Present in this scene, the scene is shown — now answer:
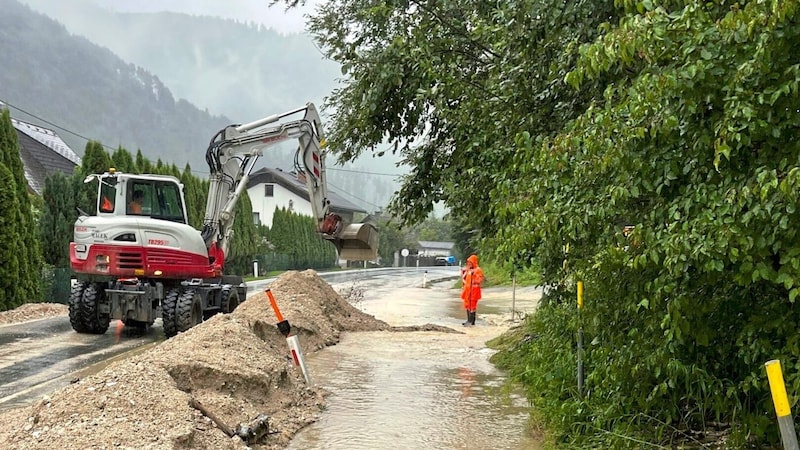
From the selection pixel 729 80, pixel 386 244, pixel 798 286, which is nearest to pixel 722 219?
pixel 798 286

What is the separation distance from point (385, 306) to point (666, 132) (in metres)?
22.1

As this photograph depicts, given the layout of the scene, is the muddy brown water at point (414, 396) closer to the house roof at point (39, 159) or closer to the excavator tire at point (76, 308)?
the excavator tire at point (76, 308)

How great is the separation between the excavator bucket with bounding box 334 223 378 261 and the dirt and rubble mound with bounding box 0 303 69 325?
7324 mm

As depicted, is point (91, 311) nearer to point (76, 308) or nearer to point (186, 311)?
point (76, 308)

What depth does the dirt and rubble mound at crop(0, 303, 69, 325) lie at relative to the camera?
16328mm

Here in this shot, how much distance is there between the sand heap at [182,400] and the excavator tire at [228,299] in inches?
191

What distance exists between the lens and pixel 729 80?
4.03 meters

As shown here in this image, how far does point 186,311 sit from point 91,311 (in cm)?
187

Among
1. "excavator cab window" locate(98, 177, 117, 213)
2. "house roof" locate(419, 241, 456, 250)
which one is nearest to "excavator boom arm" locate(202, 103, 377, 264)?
"excavator cab window" locate(98, 177, 117, 213)

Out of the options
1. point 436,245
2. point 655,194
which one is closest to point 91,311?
point 655,194

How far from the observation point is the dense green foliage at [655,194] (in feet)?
12.8

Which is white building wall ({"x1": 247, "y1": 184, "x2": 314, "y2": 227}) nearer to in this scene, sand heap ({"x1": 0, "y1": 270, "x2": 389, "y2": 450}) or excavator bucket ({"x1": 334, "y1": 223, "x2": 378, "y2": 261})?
excavator bucket ({"x1": 334, "y1": 223, "x2": 378, "y2": 261})

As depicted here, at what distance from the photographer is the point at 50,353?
12.1 m

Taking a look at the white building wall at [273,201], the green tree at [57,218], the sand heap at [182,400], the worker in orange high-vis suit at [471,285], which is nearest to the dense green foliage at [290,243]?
the white building wall at [273,201]
